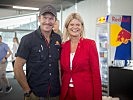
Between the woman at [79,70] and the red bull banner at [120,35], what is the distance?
13.8 feet

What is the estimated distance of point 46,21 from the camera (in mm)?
2350

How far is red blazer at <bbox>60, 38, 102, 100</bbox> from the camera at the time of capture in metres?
2.39

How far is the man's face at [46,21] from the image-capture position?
92.3 inches

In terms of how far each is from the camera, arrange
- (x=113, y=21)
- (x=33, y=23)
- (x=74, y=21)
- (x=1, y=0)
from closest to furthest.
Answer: (x=74, y=21), (x=113, y=21), (x=1, y=0), (x=33, y=23)

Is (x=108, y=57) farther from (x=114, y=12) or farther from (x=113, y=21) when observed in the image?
(x=114, y=12)

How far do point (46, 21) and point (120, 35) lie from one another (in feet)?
14.7

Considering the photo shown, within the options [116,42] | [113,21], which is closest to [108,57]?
[116,42]

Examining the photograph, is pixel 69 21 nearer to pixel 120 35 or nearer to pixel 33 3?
pixel 120 35

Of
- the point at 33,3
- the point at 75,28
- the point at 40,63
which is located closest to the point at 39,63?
the point at 40,63

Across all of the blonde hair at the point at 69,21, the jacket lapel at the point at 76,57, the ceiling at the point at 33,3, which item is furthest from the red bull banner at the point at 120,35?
the jacket lapel at the point at 76,57

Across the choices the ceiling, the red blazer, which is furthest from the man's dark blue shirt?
the ceiling

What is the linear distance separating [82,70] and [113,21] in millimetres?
4388

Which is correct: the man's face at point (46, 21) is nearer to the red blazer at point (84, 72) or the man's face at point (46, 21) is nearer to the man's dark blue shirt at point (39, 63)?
the man's dark blue shirt at point (39, 63)

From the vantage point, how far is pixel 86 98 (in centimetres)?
243
